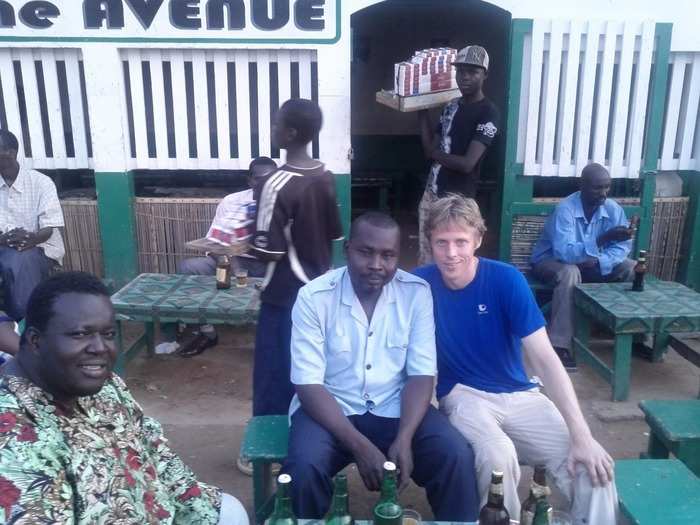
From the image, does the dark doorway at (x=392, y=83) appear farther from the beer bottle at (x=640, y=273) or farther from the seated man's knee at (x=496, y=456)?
the seated man's knee at (x=496, y=456)

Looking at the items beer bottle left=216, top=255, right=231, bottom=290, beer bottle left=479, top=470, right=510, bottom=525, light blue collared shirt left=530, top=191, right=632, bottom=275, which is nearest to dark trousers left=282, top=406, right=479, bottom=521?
beer bottle left=479, top=470, right=510, bottom=525

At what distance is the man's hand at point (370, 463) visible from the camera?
248 cm

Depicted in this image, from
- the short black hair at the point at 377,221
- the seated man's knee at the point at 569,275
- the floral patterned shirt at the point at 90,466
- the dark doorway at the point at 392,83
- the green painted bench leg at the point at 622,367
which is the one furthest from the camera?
the dark doorway at the point at 392,83

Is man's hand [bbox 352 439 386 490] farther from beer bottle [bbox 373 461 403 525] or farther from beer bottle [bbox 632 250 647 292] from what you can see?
beer bottle [bbox 632 250 647 292]

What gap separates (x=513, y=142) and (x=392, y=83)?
13.1ft

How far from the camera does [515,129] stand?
5.30m

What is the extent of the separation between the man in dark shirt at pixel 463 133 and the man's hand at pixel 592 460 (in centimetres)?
224

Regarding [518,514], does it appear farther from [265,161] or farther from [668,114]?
[668,114]

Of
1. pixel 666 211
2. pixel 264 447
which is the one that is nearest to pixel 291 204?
pixel 264 447

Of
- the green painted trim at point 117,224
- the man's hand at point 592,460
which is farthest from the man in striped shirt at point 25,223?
the man's hand at point 592,460

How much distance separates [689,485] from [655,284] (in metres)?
2.68

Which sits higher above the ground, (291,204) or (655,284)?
(291,204)

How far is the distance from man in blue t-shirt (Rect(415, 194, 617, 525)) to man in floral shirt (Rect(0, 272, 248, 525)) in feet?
4.08

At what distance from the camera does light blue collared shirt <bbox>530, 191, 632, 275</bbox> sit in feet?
15.9
